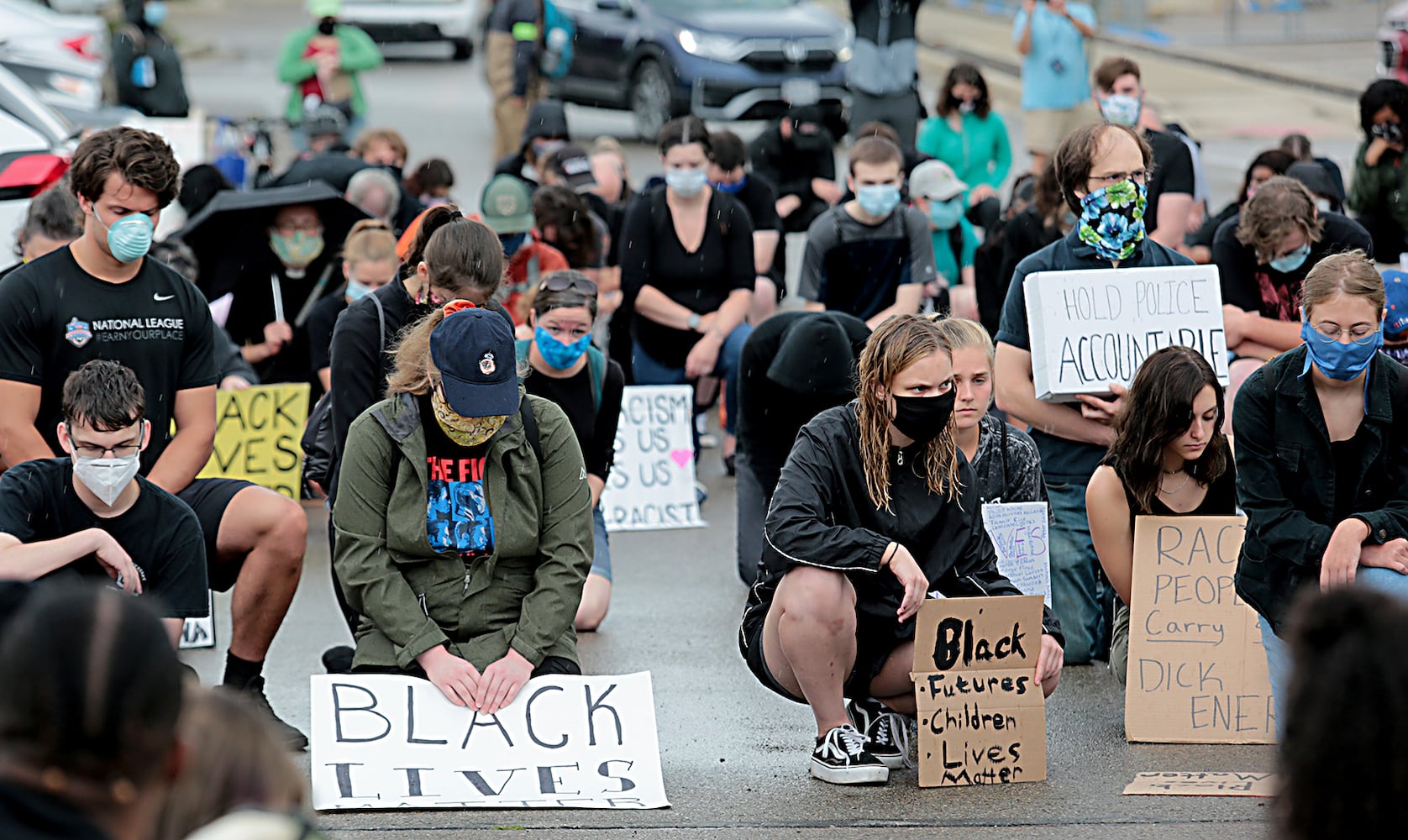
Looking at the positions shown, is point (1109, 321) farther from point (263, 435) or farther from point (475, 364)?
point (263, 435)

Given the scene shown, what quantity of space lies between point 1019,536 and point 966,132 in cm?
664

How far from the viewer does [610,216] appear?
1080 cm

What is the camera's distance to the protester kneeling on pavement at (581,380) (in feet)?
22.0

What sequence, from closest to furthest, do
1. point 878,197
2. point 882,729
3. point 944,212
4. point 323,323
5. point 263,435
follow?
point 882,729 < point 323,323 < point 263,435 < point 878,197 < point 944,212

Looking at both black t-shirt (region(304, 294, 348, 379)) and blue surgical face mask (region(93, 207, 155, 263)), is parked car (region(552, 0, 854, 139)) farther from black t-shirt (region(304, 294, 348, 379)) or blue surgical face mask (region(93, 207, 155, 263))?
blue surgical face mask (region(93, 207, 155, 263))

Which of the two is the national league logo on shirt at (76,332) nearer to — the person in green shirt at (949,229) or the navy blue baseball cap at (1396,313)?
the navy blue baseball cap at (1396,313)

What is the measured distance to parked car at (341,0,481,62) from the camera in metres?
26.4

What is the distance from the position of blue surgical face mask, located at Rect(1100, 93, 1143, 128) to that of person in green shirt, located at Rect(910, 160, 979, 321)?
947 mm

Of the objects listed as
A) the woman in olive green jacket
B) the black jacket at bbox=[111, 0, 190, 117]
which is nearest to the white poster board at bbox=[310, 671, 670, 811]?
the woman in olive green jacket

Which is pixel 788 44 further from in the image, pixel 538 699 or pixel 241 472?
pixel 538 699

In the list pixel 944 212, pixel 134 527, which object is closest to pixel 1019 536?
pixel 134 527

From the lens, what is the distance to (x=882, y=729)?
532cm

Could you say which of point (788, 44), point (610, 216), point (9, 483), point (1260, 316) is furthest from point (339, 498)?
point (788, 44)

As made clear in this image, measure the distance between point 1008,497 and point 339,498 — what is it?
7.20ft
